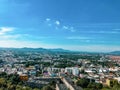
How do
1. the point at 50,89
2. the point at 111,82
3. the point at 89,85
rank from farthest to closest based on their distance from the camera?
the point at 111,82 < the point at 89,85 < the point at 50,89

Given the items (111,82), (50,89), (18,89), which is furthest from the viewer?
(111,82)

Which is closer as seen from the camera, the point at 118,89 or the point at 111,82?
the point at 118,89

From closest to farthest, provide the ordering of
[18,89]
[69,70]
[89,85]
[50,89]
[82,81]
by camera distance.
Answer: [18,89] → [50,89] → [89,85] → [82,81] → [69,70]

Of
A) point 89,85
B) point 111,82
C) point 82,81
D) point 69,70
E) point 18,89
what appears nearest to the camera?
point 18,89

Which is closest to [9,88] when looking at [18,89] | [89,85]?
[18,89]

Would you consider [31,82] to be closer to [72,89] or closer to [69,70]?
[72,89]

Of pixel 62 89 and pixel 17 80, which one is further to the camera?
pixel 17 80

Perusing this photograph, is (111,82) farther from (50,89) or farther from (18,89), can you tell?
(18,89)

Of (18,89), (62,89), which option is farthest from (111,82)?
(18,89)
